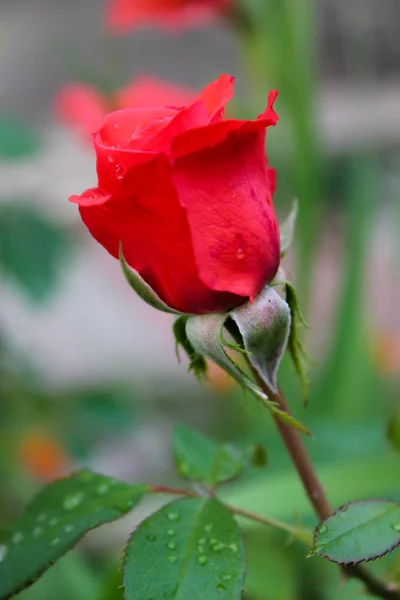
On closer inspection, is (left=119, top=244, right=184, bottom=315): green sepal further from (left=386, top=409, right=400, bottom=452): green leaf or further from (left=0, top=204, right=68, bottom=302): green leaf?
(left=0, top=204, right=68, bottom=302): green leaf

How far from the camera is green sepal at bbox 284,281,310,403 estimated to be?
267mm

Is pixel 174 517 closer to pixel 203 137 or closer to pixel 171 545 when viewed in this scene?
pixel 171 545

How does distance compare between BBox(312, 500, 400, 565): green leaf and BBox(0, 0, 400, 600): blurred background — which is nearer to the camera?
BBox(312, 500, 400, 565): green leaf

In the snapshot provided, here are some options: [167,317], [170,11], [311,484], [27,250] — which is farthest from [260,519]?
[167,317]

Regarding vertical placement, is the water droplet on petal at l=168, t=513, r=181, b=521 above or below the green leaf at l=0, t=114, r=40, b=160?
below

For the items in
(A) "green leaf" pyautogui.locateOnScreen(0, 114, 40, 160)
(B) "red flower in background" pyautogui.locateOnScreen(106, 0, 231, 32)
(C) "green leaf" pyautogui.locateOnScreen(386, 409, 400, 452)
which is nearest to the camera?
(C) "green leaf" pyautogui.locateOnScreen(386, 409, 400, 452)

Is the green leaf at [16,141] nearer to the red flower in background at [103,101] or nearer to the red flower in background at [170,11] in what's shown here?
the red flower in background at [103,101]

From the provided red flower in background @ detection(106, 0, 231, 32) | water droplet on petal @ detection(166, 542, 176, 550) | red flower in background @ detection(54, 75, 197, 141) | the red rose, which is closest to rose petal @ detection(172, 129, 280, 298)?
the red rose

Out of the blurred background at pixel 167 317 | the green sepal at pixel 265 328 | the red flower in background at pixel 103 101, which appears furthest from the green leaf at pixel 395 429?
the red flower in background at pixel 103 101

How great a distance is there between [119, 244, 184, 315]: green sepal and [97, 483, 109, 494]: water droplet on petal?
0.31ft

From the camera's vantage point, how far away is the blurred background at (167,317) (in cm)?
69

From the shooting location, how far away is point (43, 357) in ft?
4.56

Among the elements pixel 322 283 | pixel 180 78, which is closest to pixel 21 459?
pixel 322 283

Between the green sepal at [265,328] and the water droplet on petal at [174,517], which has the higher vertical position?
the green sepal at [265,328]
